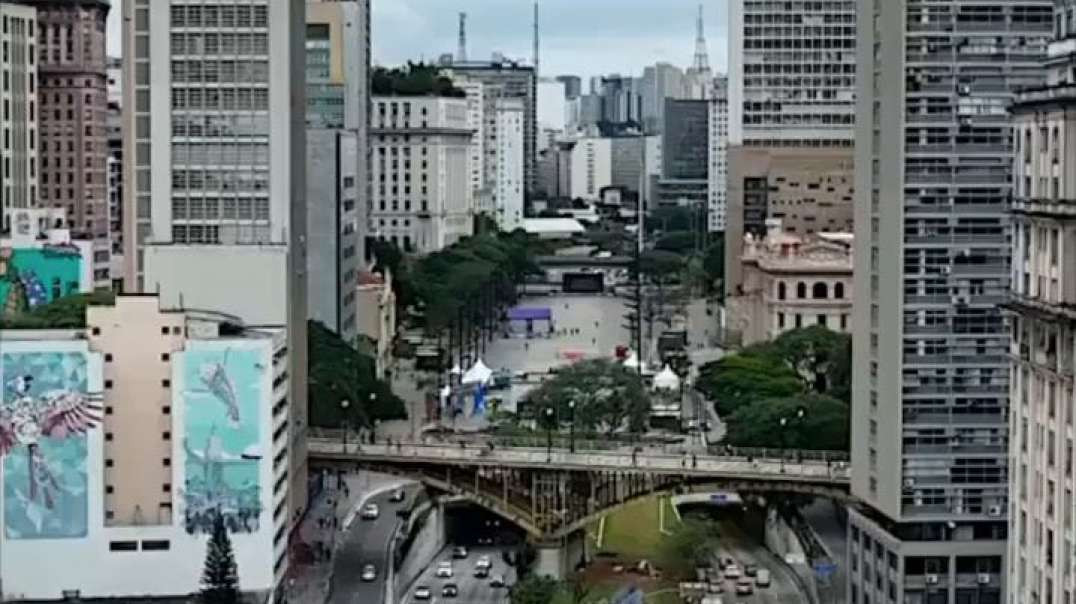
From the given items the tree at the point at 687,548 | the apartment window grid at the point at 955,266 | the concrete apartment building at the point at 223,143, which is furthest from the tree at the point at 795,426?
the concrete apartment building at the point at 223,143

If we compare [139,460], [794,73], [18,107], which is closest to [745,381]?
[18,107]

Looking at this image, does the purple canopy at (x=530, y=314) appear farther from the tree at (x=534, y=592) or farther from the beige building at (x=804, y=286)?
the tree at (x=534, y=592)

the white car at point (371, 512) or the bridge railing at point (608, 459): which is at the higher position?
the bridge railing at point (608, 459)

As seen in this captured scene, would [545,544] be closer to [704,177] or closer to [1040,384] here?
[1040,384]

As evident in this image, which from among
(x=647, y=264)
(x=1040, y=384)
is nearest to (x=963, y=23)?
(x=1040, y=384)

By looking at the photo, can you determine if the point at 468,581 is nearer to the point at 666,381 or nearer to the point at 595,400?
the point at 595,400

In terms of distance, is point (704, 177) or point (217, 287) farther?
point (704, 177)
